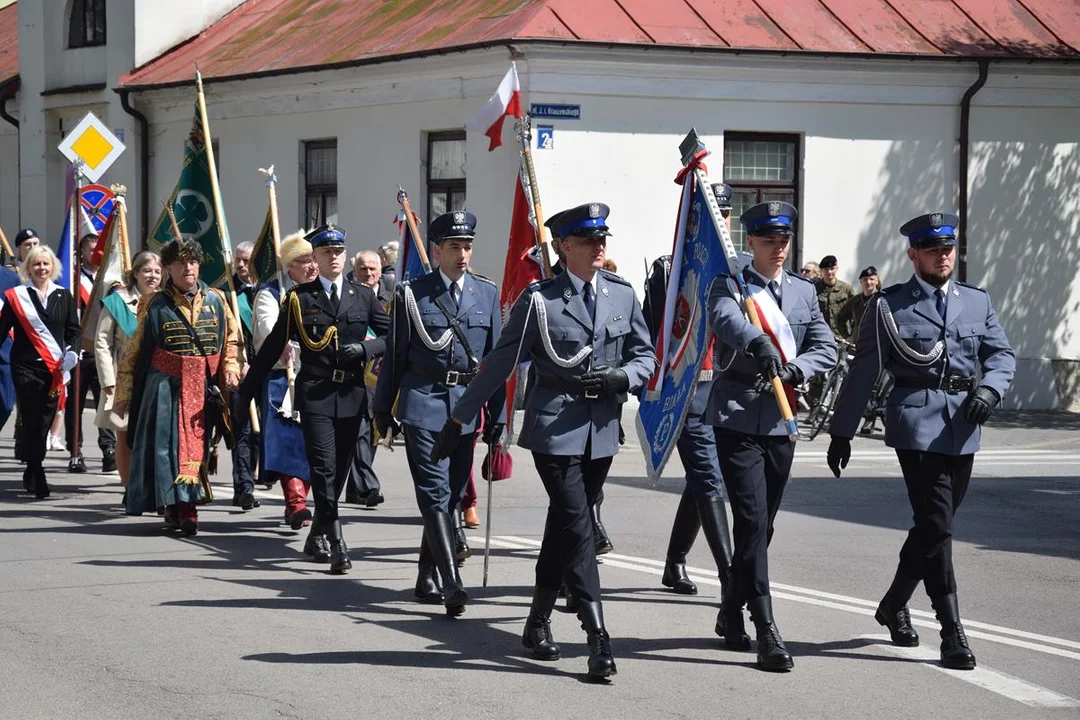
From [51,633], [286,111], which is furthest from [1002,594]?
[286,111]

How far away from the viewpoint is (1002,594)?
8930 millimetres

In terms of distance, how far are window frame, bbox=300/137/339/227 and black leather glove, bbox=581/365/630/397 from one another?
17.1 metres

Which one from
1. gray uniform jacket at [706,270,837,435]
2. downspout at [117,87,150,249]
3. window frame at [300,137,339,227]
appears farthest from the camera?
Result: downspout at [117,87,150,249]

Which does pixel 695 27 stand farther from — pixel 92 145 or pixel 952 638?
pixel 952 638

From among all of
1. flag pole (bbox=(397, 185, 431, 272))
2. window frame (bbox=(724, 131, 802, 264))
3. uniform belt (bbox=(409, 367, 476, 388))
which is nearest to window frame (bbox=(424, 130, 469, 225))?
window frame (bbox=(724, 131, 802, 264))

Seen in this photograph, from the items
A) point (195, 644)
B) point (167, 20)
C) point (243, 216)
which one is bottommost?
point (195, 644)

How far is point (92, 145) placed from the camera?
645 inches

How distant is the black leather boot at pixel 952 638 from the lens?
7117mm

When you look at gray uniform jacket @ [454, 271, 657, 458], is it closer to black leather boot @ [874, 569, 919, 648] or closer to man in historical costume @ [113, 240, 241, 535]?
black leather boot @ [874, 569, 919, 648]

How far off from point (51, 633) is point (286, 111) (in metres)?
17.5

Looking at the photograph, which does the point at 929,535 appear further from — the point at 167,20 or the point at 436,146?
the point at 167,20

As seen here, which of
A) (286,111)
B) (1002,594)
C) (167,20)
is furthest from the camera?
(167,20)

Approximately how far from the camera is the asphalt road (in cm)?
655

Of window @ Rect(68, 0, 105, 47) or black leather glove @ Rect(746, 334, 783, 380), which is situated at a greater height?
window @ Rect(68, 0, 105, 47)
